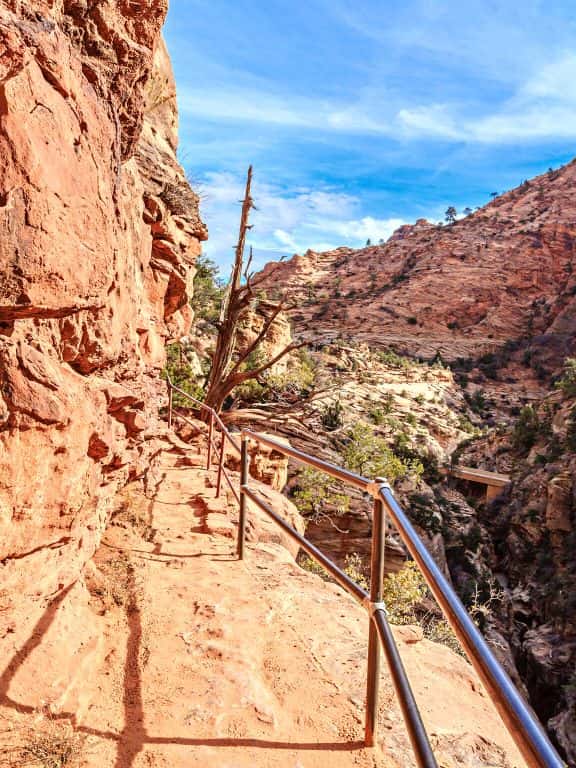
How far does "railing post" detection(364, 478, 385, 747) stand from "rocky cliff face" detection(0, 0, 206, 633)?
1.53m

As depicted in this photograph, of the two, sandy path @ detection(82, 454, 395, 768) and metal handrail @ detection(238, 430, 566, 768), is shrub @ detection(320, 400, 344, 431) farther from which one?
metal handrail @ detection(238, 430, 566, 768)

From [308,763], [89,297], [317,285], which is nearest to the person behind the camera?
[308,763]

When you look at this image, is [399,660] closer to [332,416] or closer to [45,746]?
[45,746]

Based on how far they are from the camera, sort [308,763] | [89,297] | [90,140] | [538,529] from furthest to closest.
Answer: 1. [538,529]
2. [90,140]
3. [89,297]
4. [308,763]

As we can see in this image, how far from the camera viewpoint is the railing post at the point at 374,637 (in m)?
1.80

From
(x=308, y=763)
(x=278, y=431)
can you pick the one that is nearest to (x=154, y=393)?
(x=308, y=763)

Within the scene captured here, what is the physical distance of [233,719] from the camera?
200 centimetres

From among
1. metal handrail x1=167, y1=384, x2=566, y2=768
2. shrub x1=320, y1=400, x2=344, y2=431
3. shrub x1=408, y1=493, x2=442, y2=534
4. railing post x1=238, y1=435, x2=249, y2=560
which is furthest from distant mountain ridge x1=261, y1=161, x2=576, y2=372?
metal handrail x1=167, y1=384, x2=566, y2=768

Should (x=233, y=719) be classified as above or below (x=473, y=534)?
above

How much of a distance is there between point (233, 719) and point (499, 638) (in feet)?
69.4

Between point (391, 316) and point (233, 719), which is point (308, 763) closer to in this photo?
point (233, 719)

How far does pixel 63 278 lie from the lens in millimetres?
2287

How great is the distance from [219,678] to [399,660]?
1128 mm

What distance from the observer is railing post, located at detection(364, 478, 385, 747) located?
1.80 m
